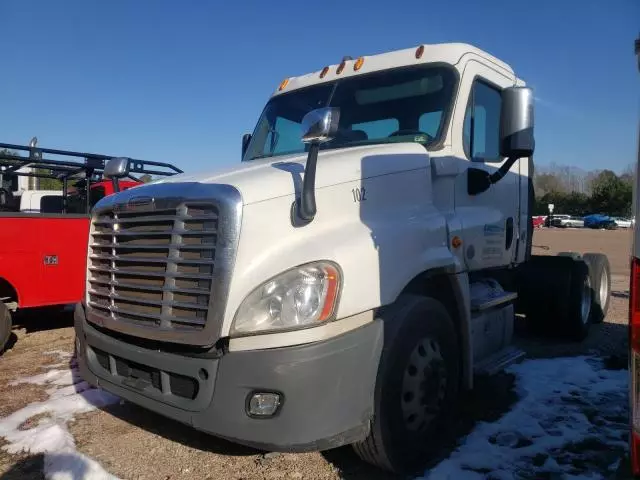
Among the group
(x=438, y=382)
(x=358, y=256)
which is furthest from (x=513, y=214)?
(x=358, y=256)

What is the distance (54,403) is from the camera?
4398 mm

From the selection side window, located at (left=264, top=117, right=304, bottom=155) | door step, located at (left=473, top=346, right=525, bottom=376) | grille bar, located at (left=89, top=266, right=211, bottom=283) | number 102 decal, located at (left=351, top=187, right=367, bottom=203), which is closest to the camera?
grille bar, located at (left=89, top=266, right=211, bottom=283)

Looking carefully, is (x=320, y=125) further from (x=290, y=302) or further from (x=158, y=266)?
(x=158, y=266)

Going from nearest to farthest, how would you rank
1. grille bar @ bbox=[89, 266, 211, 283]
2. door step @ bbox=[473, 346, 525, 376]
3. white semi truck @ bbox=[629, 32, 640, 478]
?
white semi truck @ bbox=[629, 32, 640, 478] < grille bar @ bbox=[89, 266, 211, 283] < door step @ bbox=[473, 346, 525, 376]

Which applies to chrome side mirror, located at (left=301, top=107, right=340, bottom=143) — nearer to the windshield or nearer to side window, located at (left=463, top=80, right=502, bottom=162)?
the windshield

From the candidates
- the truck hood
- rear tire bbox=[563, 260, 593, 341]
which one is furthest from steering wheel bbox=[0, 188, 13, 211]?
rear tire bbox=[563, 260, 593, 341]

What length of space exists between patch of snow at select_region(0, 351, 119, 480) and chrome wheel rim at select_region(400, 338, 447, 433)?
5.95 ft

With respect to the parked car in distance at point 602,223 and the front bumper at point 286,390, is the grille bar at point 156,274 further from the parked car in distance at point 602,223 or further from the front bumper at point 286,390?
the parked car in distance at point 602,223

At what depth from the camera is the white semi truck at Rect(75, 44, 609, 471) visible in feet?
8.61

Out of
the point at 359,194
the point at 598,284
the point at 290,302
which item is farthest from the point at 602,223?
the point at 290,302

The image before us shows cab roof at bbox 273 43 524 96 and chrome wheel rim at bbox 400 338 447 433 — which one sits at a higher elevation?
cab roof at bbox 273 43 524 96

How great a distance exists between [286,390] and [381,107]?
2.53 m

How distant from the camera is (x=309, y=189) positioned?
279 cm

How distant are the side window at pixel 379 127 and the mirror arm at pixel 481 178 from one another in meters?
0.67
